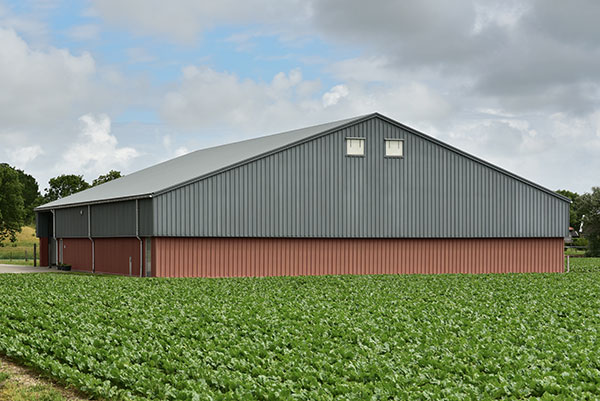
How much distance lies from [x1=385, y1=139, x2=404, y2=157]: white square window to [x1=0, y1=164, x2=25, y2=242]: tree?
56640 mm

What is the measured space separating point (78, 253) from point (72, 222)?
1634 millimetres

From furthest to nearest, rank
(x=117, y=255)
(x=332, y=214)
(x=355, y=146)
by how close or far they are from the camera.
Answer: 1. (x=117, y=255)
2. (x=355, y=146)
3. (x=332, y=214)

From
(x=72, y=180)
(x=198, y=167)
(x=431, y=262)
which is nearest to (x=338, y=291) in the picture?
(x=431, y=262)

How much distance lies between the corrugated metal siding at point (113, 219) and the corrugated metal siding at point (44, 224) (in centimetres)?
1041

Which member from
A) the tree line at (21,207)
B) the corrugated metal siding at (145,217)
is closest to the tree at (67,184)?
the tree line at (21,207)

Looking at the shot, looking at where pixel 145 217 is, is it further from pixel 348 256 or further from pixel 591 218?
pixel 591 218

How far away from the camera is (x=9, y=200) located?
85.8m

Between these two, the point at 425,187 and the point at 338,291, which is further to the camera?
the point at 425,187

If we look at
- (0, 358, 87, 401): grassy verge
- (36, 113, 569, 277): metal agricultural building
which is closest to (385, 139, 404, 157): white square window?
(36, 113, 569, 277): metal agricultural building

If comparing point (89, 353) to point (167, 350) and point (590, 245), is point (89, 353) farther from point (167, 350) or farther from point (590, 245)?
point (590, 245)

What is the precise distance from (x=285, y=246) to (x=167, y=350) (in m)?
22.5

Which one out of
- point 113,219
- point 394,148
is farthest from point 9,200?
point 394,148

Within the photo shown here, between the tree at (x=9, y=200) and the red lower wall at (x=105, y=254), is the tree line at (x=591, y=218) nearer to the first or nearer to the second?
the red lower wall at (x=105, y=254)

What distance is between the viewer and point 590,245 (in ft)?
262
